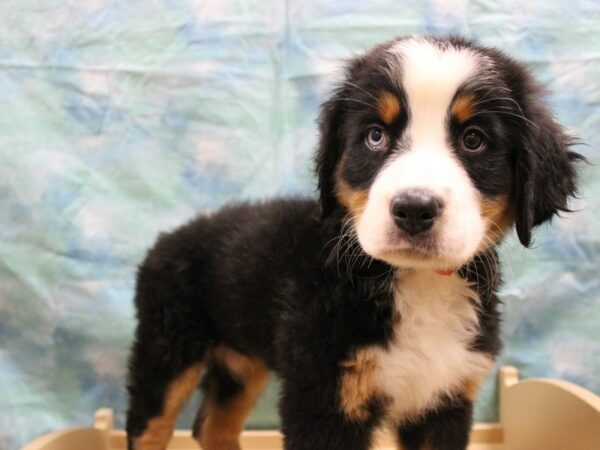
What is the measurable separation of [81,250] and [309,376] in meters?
1.60

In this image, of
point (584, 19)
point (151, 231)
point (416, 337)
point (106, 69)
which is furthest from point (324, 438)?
point (584, 19)

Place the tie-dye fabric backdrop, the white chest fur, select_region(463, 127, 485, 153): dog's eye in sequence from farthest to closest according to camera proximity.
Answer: the tie-dye fabric backdrop, the white chest fur, select_region(463, 127, 485, 153): dog's eye

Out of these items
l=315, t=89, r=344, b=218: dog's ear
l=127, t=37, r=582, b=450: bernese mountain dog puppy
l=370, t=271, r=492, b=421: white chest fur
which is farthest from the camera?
l=315, t=89, r=344, b=218: dog's ear

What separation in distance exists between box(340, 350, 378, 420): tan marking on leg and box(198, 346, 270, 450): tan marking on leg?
3.00ft

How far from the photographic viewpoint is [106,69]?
10.5 ft

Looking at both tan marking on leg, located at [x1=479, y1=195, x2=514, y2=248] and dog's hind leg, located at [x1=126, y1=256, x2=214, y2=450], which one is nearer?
tan marking on leg, located at [x1=479, y1=195, x2=514, y2=248]

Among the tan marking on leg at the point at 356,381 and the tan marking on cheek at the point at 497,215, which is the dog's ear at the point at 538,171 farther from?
the tan marking on leg at the point at 356,381

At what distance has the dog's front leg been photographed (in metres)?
2.25

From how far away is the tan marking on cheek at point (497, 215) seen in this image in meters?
1.89

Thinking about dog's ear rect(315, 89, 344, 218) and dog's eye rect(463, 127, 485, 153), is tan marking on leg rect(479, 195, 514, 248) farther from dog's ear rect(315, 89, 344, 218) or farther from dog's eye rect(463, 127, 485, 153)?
dog's ear rect(315, 89, 344, 218)

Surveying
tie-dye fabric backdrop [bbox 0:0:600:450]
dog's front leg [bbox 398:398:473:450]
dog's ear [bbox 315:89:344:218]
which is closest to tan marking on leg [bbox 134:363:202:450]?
tie-dye fabric backdrop [bbox 0:0:600:450]

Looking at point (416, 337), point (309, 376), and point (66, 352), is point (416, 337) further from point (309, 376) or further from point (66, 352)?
point (66, 352)

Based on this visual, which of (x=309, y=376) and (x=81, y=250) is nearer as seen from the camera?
(x=309, y=376)

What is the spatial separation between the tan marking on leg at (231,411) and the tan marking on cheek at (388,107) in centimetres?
132
